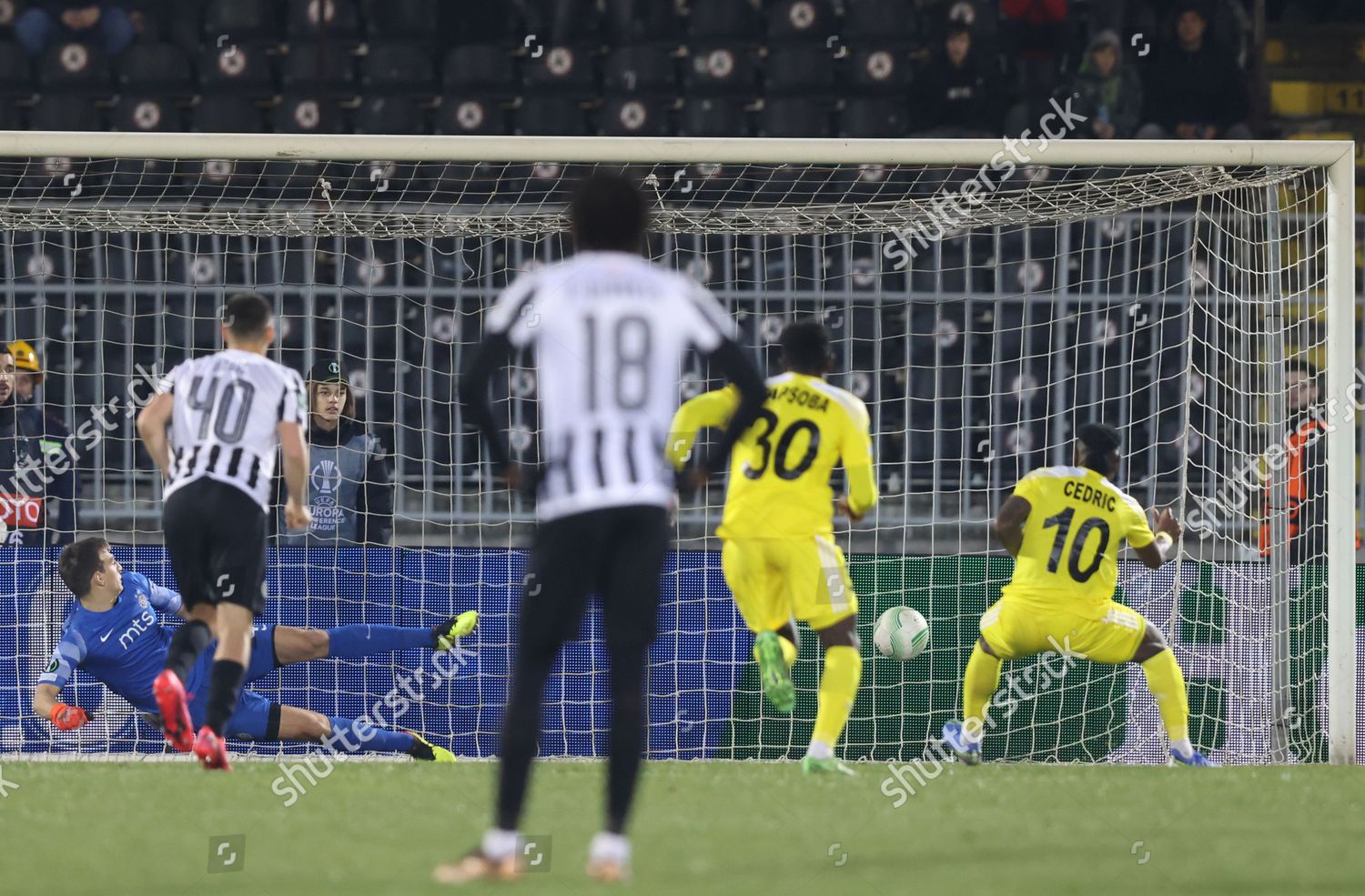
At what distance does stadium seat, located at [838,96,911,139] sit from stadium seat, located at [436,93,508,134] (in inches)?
105

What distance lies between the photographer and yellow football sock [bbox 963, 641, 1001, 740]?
27.5 ft

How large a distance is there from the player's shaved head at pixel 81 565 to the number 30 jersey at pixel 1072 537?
418cm

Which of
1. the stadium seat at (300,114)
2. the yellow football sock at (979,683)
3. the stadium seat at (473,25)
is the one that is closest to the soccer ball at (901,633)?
the yellow football sock at (979,683)

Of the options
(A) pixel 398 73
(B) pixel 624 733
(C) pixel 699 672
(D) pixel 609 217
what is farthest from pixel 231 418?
(A) pixel 398 73

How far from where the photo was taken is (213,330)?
35.8 feet

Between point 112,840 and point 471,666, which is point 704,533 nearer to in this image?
point 471,666

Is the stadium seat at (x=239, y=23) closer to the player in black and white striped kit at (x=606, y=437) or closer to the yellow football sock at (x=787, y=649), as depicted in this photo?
the yellow football sock at (x=787, y=649)

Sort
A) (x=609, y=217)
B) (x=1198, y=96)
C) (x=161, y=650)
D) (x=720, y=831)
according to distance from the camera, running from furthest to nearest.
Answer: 1. (x=1198, y=96)
2. (x=161, y=650)
3. (x=720, y=831)
4. (x=609, y=217)

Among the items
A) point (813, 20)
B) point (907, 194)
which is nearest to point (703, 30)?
point (813, 20)

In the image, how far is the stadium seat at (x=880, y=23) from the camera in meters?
14.2

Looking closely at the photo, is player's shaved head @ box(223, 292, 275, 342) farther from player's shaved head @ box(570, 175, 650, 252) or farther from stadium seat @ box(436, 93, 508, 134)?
stadium seat @ box(436, 93, 508, 134)

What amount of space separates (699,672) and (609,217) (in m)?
5.51

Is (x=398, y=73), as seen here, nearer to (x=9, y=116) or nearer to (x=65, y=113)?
(x=65, y=113)

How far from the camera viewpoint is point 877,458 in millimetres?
10586
